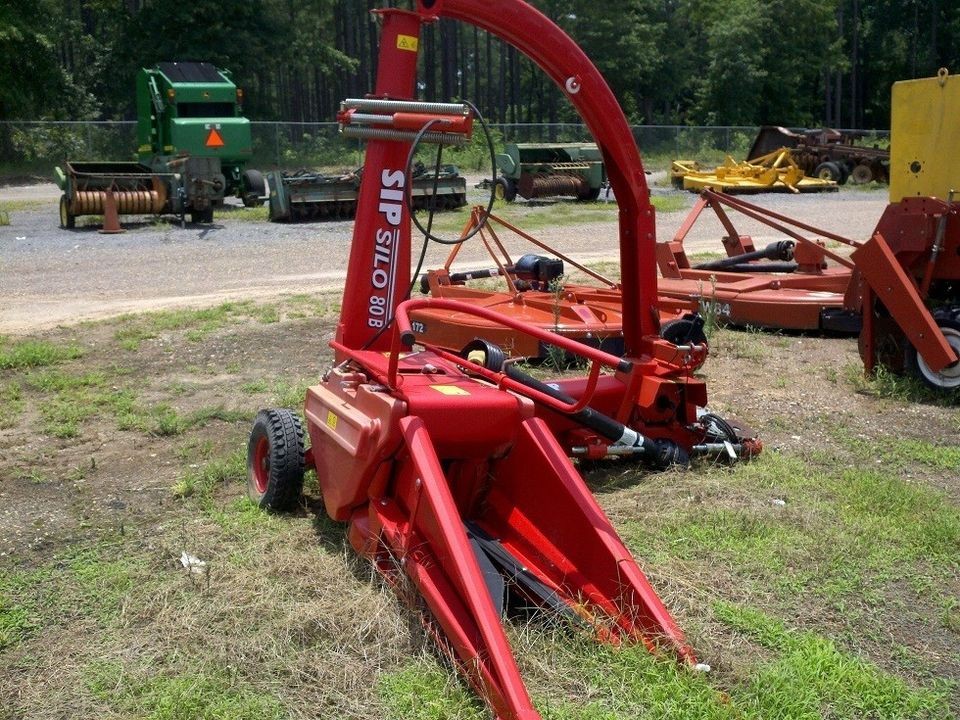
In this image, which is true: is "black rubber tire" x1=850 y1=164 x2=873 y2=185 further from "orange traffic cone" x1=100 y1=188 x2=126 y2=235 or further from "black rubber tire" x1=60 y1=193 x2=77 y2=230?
"black rubber tire" x1=60 y1=193 x2=77 y2=230

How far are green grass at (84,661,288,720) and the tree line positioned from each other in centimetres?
3248

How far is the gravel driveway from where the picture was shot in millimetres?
11156

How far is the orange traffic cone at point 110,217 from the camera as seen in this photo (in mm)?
17062

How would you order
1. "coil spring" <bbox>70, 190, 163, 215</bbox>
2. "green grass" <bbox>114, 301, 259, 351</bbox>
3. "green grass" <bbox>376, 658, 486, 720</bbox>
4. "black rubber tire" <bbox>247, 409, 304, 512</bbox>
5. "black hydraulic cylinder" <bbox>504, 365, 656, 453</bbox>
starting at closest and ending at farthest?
"green grass" <bbox>376, 658, 486, 720</bbox> → "black hydraulic cylinder" <bbox>504, 365, 656, 453</bbox> → "black rubber tire" <bbox>247, 409, 304, 512</bbox> → "green grass" <bbox>114, 301, 259, 351</bbox> → "coil spring" <bbox>70, 190, 163, 215</bbox>

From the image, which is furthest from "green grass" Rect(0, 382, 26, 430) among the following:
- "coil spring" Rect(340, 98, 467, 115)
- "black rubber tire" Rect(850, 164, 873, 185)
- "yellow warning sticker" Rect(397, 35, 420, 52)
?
"black rubber tire" Rect(850, 164, 873, 185)

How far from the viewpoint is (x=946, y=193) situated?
8453 mm

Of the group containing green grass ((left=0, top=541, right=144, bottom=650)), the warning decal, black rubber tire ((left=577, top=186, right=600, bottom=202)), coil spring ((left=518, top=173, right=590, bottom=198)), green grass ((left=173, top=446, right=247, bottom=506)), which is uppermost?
the warning decal

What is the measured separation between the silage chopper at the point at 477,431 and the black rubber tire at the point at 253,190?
1641cm

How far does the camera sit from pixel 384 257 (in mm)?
5426

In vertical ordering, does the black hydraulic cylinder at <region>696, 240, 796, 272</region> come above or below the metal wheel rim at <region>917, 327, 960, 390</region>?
above

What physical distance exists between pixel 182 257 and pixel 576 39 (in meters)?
36.3

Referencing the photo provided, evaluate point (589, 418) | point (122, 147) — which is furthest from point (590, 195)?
point (589, 418)

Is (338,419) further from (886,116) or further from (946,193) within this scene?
(886,116)

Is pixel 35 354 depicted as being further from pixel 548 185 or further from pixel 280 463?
pixel 548 185
